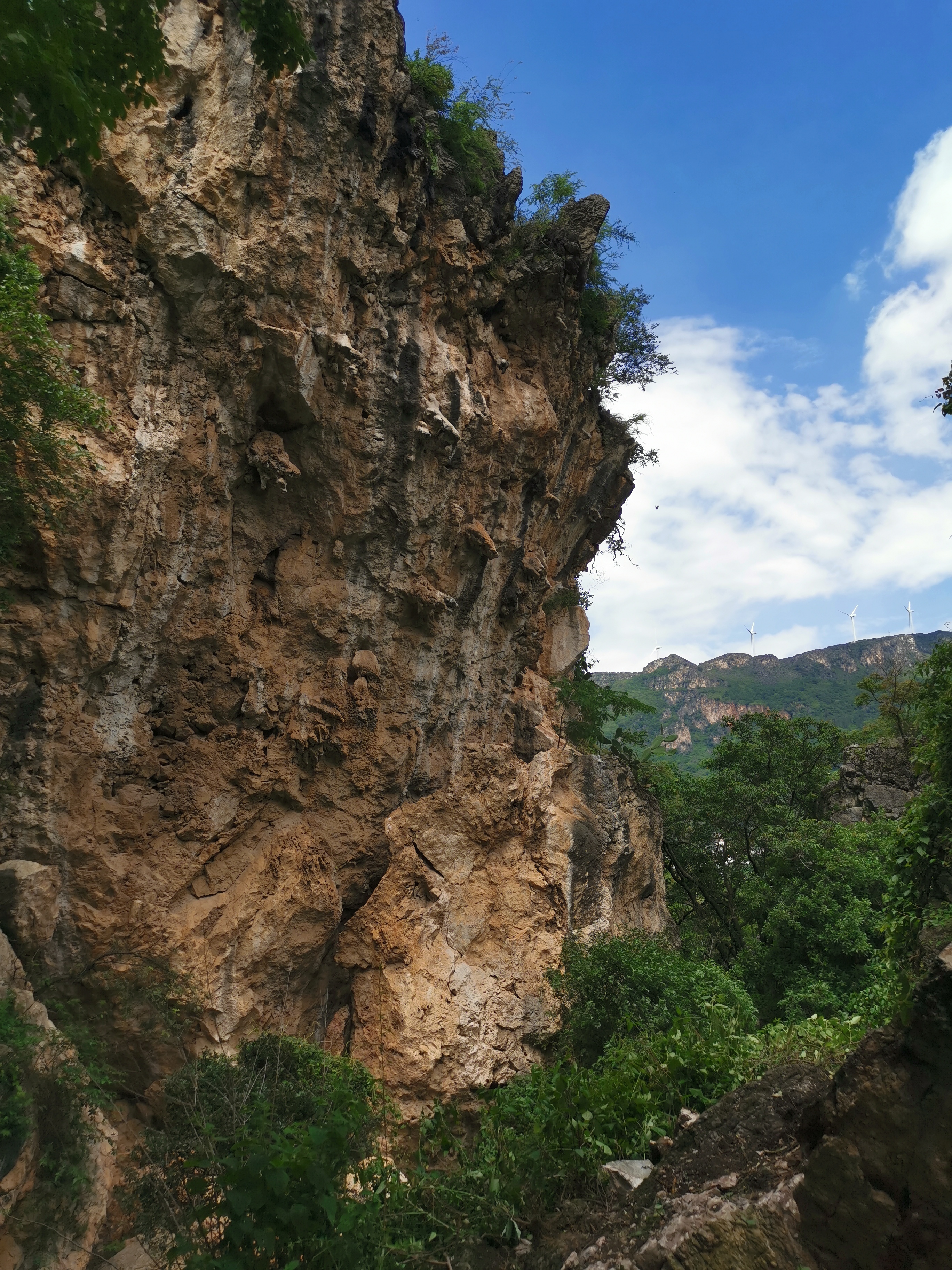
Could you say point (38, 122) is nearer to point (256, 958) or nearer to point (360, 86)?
point (360, 86)

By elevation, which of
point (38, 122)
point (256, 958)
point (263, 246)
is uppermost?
point (263, 246)

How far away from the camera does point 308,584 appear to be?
10.7m

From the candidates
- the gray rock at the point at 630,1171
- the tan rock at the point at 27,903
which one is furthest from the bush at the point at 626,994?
the tan rock at the point at 27,903

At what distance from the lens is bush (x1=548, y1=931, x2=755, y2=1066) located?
10.3 meters

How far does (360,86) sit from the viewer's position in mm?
9875

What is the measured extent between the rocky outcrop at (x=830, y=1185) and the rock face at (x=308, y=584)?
5.24 m

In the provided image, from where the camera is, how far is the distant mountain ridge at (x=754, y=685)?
235 feet

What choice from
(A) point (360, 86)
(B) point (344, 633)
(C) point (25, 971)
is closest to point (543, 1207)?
(C) point (25, 971)

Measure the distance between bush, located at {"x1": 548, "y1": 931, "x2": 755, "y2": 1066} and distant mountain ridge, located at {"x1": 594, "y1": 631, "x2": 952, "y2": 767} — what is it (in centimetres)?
5586

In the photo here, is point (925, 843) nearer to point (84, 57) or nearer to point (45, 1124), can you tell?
point (84, 57)

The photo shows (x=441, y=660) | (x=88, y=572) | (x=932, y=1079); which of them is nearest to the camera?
(x=932, y=1079)

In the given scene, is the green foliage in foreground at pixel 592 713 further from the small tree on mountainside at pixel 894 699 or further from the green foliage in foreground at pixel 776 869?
the small tree on mountainside at pixel 894 699

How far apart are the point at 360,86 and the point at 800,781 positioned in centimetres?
2112

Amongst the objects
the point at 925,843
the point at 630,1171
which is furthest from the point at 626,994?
the point at 925,843
